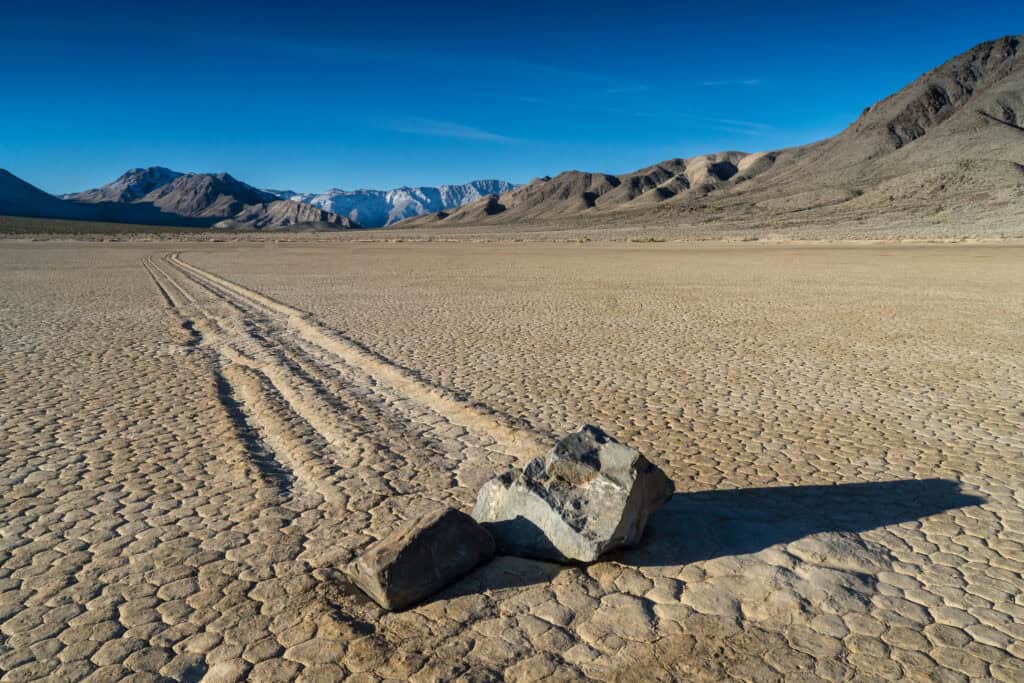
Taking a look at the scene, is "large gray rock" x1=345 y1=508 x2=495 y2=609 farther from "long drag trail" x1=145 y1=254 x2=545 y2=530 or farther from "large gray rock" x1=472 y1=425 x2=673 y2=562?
"long drag trail" x1=145 y1=254 x2=545 y2=530

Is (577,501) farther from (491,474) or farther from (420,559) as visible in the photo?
(491,474)

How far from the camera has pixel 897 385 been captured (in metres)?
8.05

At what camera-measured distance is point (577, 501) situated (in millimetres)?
3889

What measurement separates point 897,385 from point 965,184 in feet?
304


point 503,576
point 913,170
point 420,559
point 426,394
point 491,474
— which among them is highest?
point 913,170

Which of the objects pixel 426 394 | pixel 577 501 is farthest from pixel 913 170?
pixel 577 501

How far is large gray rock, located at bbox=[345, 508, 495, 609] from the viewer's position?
3416mm

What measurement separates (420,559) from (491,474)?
5.94 ft

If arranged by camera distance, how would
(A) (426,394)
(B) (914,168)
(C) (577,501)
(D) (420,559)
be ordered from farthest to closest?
(B) (914,168), (A) (426,394), (C) (577,501), (D) (420,559)

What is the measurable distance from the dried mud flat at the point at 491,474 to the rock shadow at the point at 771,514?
23mm

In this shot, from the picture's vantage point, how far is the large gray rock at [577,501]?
3764 millimetres

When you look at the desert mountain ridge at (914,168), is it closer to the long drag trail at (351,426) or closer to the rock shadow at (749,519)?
the long drag trail at (351,426)

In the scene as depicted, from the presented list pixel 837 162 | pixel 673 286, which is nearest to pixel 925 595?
pixel 673 286

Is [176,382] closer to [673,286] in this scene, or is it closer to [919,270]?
[673,286]
